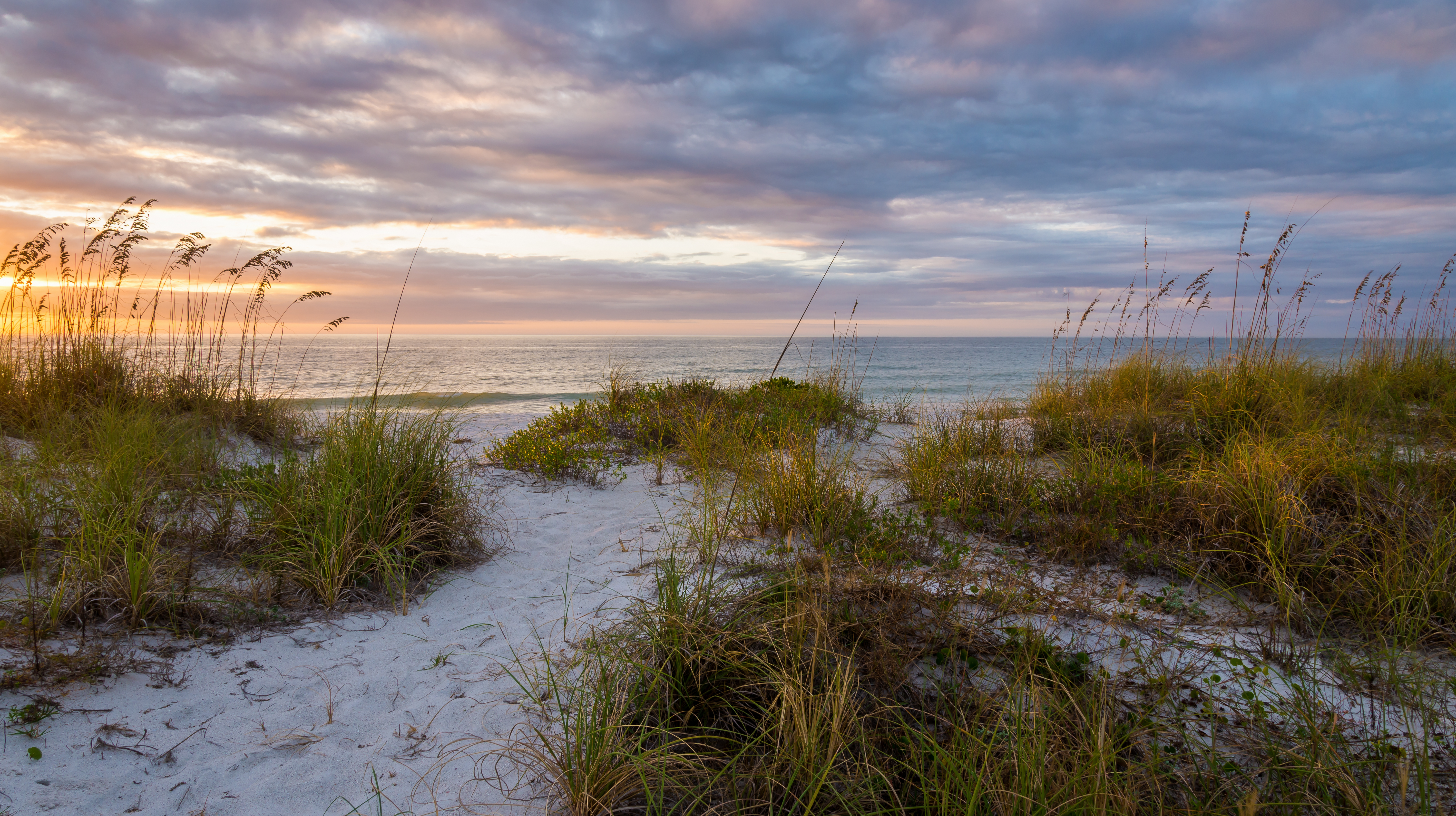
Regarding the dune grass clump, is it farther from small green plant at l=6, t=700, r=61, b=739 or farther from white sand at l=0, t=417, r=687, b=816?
small green plant at l=6, t=700, r=61, b=739

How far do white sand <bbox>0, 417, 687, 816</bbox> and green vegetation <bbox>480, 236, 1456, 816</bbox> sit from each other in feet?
0.77

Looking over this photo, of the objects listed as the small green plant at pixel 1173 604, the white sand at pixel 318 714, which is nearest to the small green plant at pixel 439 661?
the white sand at pixel 318 714

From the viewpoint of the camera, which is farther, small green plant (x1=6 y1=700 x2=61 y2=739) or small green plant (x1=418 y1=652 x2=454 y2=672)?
small green plant (x1=418 y1=652 x2=454 y2=672)

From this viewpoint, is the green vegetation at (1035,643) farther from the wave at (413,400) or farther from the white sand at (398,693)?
the wave at (413,400)

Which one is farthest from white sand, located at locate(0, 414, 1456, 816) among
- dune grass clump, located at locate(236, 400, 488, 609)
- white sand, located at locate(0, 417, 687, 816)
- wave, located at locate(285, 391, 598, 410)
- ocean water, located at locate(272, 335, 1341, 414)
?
ocean water, located at locate(272, 335, 1341, 414)

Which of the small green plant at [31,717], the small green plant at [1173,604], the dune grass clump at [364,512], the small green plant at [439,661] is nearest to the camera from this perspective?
the small green plant at [31,717]

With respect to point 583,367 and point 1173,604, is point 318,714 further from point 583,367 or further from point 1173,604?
point 583,367

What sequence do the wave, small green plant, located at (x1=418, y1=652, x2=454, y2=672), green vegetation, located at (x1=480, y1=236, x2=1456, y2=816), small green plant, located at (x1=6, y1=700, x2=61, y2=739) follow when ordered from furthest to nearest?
1. the wave
2. small green plant, located at (x1=418, y1=652, x2=454, y2=672)
3. small green plant, located at (x1=6, y1=700, x2=61, y2=739)
4. green vegetation, located at (x1=480, y1=236, x2=1456, y2=816)

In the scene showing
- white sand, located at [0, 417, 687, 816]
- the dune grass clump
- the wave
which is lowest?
white sand, located at [0, 417, 687, 816]

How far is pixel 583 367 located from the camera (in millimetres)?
27188

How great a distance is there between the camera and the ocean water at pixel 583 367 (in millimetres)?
7547

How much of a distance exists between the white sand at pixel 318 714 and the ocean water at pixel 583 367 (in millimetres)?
1730

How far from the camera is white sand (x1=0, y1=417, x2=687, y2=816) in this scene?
194cm

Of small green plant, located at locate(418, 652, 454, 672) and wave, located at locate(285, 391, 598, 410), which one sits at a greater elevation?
wave, located at locate(285, 391, 598, 410)
